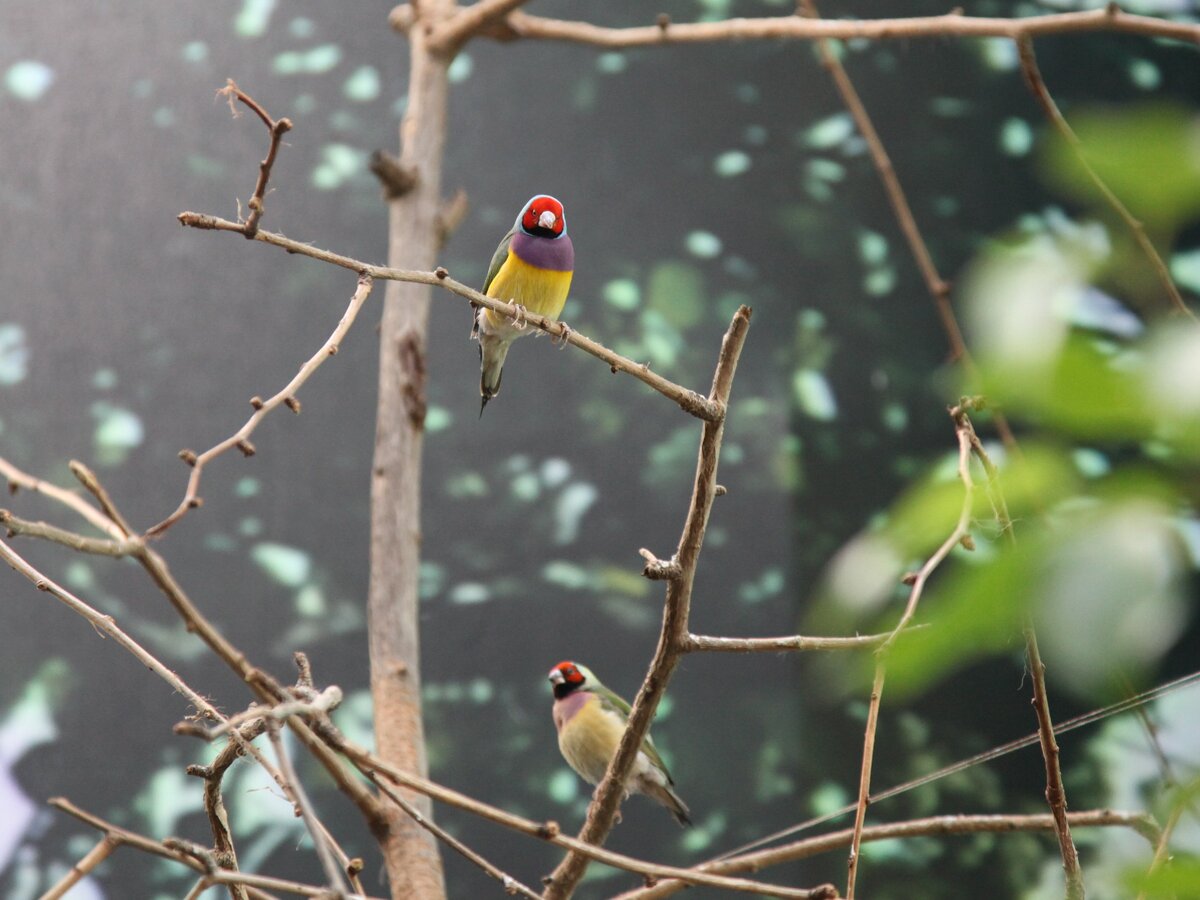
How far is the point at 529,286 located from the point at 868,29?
0.69m

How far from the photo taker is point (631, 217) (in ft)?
10.7

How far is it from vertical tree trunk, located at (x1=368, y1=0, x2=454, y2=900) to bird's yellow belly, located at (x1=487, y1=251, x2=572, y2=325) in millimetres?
130

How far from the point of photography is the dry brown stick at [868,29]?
1.57m

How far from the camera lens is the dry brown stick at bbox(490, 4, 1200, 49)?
157cm

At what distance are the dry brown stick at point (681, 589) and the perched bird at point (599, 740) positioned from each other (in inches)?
37.8

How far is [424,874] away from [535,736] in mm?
1242

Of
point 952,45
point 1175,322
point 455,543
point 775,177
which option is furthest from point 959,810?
point 1175,322

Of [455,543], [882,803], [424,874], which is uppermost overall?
[424,874]

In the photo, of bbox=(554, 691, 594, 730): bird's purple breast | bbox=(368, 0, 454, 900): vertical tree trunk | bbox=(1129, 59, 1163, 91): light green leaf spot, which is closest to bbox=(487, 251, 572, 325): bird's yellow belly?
bbox=(368, 0, 454, 900): vertical tree trunk

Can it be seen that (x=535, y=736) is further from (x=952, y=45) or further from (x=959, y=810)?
(x=952, y=45)

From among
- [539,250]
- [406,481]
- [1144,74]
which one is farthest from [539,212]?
[1144,74]

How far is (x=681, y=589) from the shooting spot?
4.07ft

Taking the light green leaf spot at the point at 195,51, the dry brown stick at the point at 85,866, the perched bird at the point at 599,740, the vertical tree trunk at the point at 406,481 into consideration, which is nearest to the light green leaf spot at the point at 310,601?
the perched bird at the point at 599,740

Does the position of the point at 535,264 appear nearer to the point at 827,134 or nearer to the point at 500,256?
the point at 500,256
